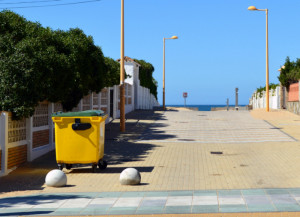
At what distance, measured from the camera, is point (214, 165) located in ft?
39.9

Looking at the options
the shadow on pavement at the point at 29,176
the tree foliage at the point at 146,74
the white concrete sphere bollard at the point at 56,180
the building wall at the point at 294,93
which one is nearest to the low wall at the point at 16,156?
the shadow on pavement at the point at 29,176

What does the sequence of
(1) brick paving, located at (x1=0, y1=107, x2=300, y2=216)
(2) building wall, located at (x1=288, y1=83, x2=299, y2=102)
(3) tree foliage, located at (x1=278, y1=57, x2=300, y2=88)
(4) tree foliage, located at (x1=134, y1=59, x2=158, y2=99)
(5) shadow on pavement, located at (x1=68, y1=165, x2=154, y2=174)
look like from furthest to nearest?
(4) tree foliage, located at (x1=134, y1=59, x2=158, y2=99)
(3) tree foliage, located at (x1=278, y1=57, x2=300, y2=88)
(2) building wall, located at (x1=288, y1=83, x2=299, y2=102)
(5) shadow on pavement, located at (x1=68, y1=165, x2=154, y2=174)
(1) brick paving, located at (x1=0, y1=107, x2=300, y2=216)

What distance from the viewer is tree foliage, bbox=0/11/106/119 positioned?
12086mm

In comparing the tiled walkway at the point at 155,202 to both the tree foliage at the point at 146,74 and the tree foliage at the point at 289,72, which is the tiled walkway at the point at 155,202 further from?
the tree foliage at the point at 146,74

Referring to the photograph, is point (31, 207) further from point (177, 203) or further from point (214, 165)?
point (214, 165)

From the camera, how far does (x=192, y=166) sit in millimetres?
11992

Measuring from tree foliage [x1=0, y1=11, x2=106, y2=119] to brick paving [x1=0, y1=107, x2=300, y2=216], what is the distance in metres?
2.07

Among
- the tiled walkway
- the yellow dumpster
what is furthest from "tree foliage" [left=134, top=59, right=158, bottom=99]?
the tiled walkway

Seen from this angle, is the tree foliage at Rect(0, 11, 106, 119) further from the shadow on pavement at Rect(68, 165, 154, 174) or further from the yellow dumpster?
the shadow on pavement at Rect(68, 165, 154, 174)

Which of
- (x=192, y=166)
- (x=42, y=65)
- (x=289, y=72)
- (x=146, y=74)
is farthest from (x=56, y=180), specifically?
(x=146, y=74)

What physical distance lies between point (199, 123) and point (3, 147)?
15.0 m

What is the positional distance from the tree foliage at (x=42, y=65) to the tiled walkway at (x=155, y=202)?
14.1ft

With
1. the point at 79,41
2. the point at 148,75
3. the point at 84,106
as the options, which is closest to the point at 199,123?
the point at 84,106

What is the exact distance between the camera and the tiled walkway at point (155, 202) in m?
7.05
